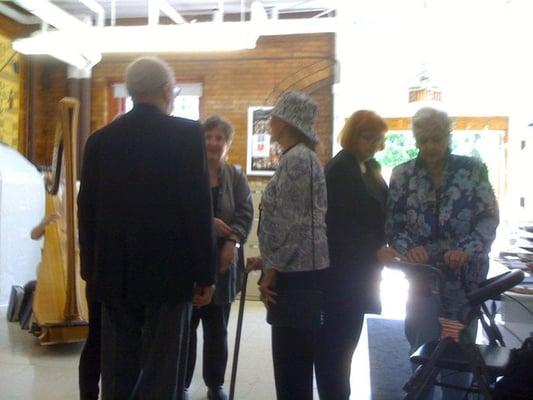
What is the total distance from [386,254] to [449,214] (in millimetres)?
289

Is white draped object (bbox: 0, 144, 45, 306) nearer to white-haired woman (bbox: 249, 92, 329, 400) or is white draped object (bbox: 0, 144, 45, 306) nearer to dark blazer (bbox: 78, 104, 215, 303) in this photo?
dark blazer (bbox: 78, 104, 215, 303)

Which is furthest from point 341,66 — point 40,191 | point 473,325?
point 473,325

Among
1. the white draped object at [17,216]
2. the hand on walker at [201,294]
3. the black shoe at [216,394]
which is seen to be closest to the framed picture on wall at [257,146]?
the white draped object at [17,216]

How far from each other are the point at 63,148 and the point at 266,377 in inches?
70.4

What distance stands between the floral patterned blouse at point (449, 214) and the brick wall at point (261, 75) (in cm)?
400

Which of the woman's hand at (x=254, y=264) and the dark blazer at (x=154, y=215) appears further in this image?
the woman's hand at (x=254, y=264)

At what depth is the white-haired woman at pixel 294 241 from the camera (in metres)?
1.87

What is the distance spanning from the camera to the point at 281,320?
1.87 m

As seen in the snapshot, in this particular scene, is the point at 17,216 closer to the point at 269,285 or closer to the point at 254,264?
the point at 254,264

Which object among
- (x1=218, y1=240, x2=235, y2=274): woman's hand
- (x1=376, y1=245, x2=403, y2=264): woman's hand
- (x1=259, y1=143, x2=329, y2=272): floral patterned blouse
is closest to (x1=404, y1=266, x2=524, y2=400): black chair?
(x1=376, y1=245, x2=403, y2=264): woman's hand

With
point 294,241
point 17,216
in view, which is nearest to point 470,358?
point 294,241

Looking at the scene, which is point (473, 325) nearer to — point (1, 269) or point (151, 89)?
point (151, 89)

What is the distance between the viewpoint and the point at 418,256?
208 centimetres

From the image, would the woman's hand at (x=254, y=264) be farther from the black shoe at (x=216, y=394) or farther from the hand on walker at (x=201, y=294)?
the black shoe at (x=216, y=394)
